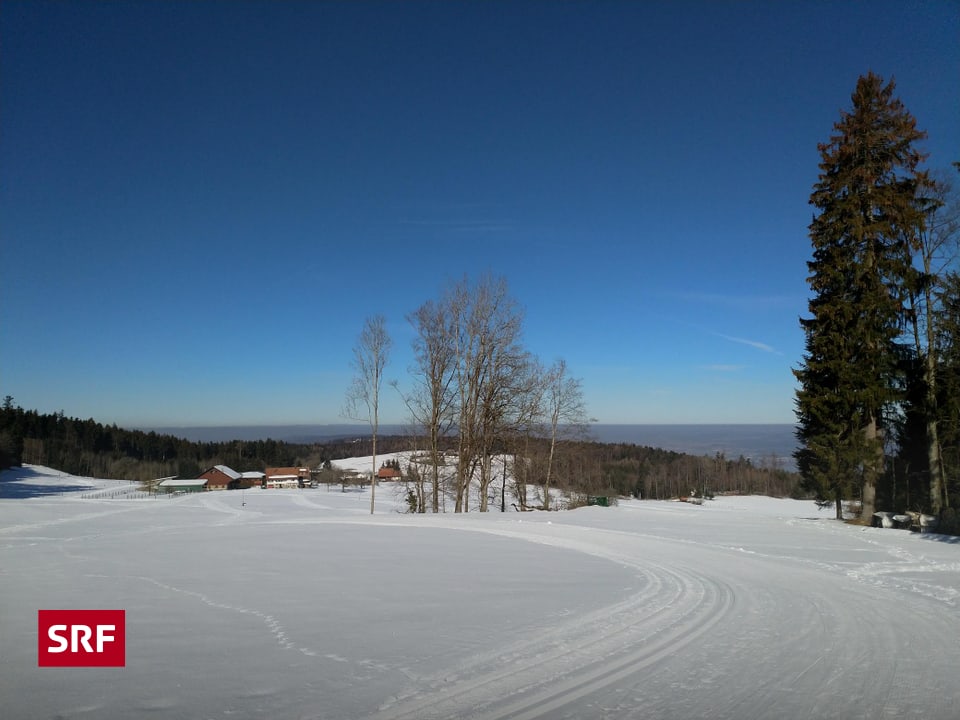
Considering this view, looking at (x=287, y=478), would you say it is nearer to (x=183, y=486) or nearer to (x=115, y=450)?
(x=183, y=486)

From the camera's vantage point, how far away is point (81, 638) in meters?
5.75

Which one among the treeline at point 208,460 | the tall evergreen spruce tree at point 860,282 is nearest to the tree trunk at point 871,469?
the tall evergreen spruce tree at point 860,282

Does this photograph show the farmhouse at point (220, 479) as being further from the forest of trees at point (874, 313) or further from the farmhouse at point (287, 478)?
the forest of trees at point (874, 313)

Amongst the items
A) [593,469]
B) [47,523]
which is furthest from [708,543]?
[593,469]

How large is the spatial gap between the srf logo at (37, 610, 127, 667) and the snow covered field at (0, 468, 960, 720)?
14 cm

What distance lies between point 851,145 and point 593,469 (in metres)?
62.3

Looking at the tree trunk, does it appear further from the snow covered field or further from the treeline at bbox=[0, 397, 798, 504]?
the treeline at bbox=[0, 397, 798, 504]

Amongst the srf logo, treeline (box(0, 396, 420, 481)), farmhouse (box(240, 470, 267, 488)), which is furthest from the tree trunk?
farmhouse (box(240, 470, 267, 488))

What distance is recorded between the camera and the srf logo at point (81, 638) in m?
5.02

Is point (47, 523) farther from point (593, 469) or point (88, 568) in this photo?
point (593, 469)

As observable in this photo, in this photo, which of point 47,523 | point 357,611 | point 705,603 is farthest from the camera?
point 47,523

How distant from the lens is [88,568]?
31.9 feet

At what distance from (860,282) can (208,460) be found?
113631 mm

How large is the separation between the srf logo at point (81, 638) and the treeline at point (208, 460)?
5988 centimetres
